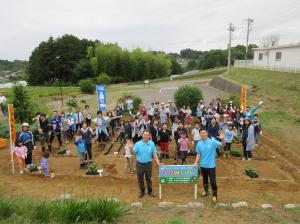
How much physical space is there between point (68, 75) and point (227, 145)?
55768mm

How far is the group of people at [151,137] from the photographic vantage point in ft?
24.7

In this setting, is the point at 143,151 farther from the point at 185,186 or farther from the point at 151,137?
the point at 151,137

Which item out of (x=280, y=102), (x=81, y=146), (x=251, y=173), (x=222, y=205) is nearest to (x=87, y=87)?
(x=280, y=102)

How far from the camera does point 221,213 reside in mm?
6398

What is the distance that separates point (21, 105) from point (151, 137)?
27.1 feet

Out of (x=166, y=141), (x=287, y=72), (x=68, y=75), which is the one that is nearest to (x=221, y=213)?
(x=166, y=141)

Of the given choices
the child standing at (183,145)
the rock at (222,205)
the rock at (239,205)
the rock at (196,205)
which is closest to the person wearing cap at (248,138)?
the child standing at (183,145)

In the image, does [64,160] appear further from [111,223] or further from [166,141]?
[111,223]

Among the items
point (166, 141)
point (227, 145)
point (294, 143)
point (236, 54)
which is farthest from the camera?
point (236, 54)

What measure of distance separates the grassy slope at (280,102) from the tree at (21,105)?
12.9 metres

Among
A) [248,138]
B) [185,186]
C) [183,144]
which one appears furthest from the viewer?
[248,138]

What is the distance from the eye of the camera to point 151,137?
11.5 m

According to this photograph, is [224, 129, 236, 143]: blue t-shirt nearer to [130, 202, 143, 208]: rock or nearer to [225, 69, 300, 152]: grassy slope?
[225, 69, 300, 152]: grassy slope

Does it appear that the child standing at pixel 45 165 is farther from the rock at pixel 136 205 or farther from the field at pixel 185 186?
the rock at pixel 136 205
